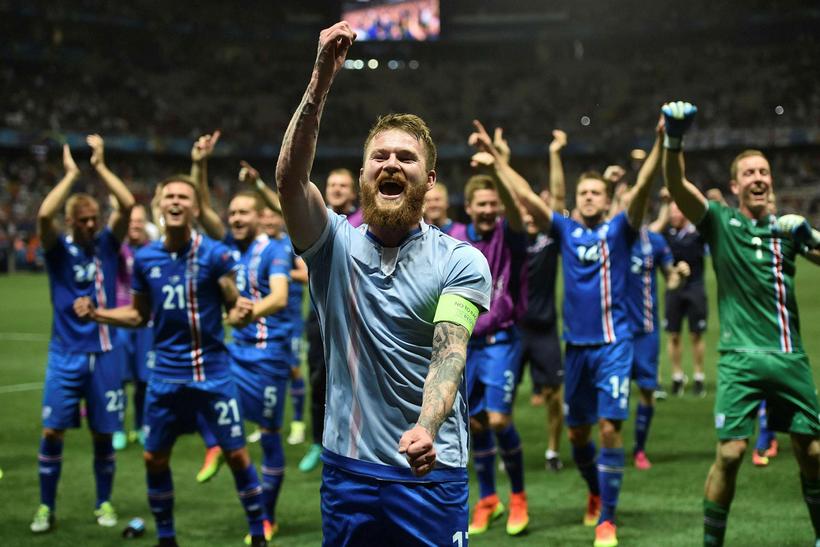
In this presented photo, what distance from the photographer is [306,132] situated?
3.16 metres

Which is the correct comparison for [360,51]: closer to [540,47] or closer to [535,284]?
[540,47]

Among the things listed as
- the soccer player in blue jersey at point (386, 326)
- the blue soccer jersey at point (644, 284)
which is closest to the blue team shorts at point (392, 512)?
the soccer player in blue jersey at point (386, 326)

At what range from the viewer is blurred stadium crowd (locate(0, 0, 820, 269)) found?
1816 inches

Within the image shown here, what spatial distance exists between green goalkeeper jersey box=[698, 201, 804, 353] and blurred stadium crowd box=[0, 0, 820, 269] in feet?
128

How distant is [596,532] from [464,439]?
3.36m

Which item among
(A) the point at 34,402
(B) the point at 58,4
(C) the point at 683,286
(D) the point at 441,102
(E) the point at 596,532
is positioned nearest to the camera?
(E) the point at 596,532

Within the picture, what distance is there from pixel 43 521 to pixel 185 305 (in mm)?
2035

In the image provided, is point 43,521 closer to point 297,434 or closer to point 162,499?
point 162,499

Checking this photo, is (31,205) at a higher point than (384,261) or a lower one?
higher

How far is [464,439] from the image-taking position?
346 centimetres

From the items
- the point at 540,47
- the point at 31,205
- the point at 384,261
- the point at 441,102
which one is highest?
the point at 540,47

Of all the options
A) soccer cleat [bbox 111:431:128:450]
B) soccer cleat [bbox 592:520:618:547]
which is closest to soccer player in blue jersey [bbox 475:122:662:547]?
soccer cleat [bbox 592:520:618:547]

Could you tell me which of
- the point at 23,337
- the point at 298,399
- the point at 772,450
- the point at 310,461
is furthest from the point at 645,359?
the point at 23,337

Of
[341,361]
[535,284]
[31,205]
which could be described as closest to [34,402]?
[535,284]
